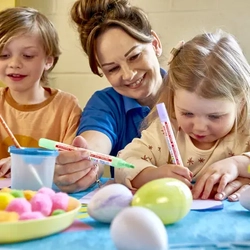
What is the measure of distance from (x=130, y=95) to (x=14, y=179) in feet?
1.74

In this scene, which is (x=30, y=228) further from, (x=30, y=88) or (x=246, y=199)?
(x=30, y=88)

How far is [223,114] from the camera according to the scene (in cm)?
86

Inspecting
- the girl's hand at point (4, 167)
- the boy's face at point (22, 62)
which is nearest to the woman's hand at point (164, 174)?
the girl's hand at point (4, 167)

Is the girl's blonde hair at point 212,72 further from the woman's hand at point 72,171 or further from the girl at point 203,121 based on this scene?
the woman's hand at point 72,171

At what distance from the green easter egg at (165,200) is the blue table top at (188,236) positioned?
0.02 meters

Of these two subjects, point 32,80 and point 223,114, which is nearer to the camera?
point 223,114

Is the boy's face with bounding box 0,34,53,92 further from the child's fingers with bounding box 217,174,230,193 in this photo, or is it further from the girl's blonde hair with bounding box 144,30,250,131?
the child's fingers with bounding box 217,174,230,193

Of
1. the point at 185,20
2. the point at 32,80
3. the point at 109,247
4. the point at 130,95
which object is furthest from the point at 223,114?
the point at 185,20

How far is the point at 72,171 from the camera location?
2.71ft

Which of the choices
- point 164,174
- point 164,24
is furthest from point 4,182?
point 164,24

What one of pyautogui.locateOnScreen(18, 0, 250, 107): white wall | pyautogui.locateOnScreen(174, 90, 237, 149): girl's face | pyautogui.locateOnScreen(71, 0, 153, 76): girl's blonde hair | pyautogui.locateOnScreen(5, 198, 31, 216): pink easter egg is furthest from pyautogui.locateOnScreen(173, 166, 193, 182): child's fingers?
Result: pyautogui.locateOnScreen(18, 0, 250, 107): white wall

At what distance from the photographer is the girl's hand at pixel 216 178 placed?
2.53 feet

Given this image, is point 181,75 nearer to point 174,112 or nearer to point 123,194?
point 174,112

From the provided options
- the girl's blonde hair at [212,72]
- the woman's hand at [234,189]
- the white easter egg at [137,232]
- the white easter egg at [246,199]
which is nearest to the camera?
the white easter egg at [137,232]
